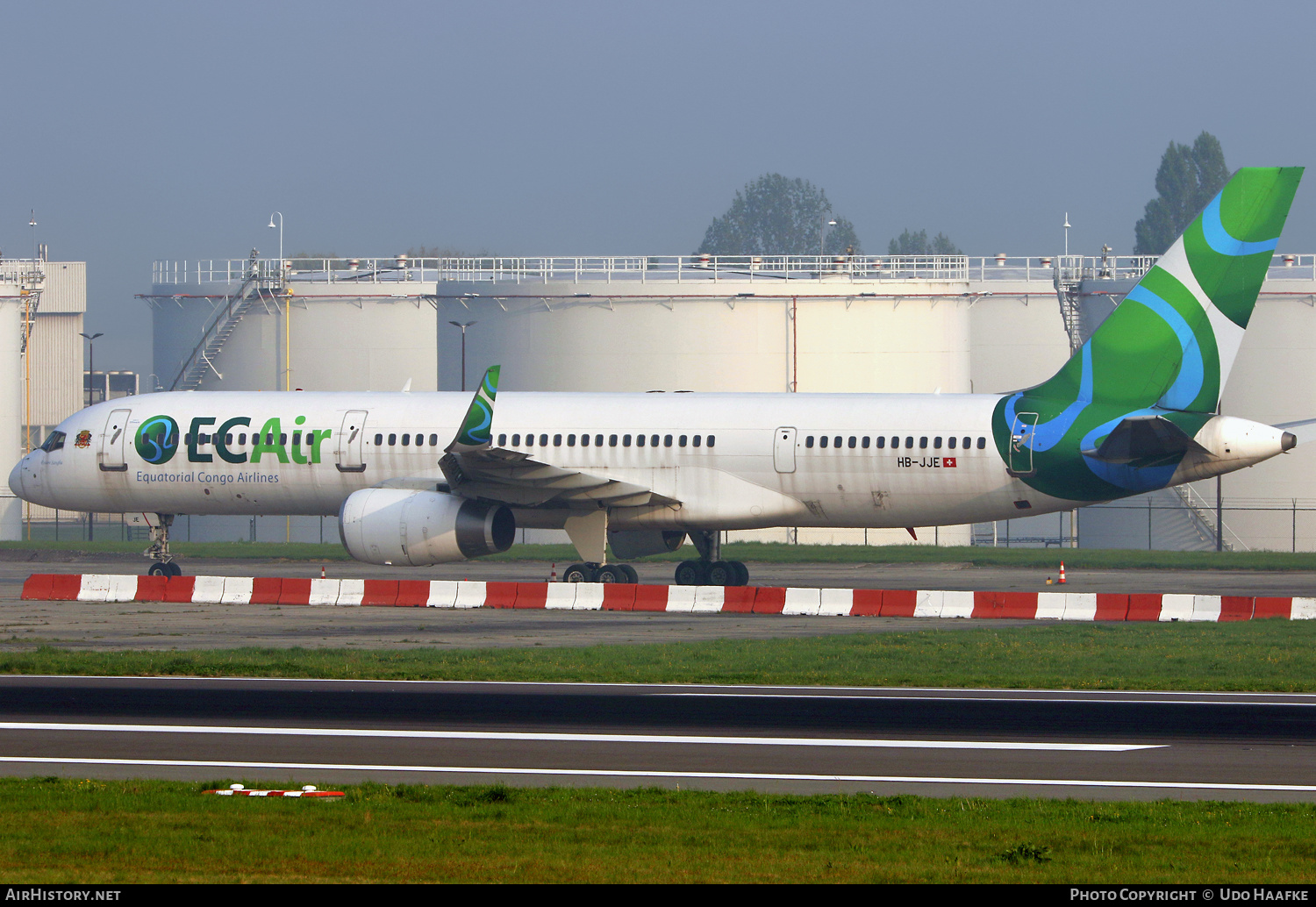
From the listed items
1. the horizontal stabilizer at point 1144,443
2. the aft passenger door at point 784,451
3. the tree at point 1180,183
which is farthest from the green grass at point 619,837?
the tree at point 1180,183

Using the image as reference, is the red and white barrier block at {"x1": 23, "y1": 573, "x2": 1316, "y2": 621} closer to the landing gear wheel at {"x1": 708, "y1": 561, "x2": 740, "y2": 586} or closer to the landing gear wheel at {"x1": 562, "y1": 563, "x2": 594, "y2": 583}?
the landing gear wheel at {"x1": 562, "y1": 563, "x2": 594, "y2": 583}

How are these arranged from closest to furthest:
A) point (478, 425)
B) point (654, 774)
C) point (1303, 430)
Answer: point (654, 774), point (478, 425), point (1303, 430)

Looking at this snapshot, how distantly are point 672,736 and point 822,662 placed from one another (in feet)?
22.4

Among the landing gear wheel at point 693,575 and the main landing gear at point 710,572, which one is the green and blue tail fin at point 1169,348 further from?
the landing gear wheel at point 693,575

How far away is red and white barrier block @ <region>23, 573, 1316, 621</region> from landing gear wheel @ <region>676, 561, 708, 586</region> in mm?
4398

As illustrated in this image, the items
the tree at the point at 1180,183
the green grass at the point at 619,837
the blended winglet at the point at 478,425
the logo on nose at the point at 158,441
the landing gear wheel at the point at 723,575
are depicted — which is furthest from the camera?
the tree at the point at 1180,183

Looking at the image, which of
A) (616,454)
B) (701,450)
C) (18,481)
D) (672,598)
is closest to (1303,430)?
(701,450)

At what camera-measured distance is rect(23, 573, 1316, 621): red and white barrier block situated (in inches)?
1214

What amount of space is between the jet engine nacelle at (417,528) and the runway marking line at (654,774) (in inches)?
737

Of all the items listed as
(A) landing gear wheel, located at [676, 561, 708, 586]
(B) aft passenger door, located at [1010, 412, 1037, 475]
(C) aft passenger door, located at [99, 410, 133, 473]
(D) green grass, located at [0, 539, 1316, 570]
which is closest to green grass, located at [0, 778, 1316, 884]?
(B) aft passenger door, located at [1010, 412, 1037, 475]

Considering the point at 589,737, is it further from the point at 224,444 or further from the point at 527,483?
the point at 224,444

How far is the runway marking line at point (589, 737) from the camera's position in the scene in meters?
16.1

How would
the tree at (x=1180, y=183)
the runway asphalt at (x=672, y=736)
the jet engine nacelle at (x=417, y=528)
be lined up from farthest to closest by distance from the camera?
the tree at (x=1180, y=183) < the jet engine nacelle at (x=417, y=528) < the runway asphalt at (x=672, y=736)

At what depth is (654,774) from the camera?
47.8 ft
